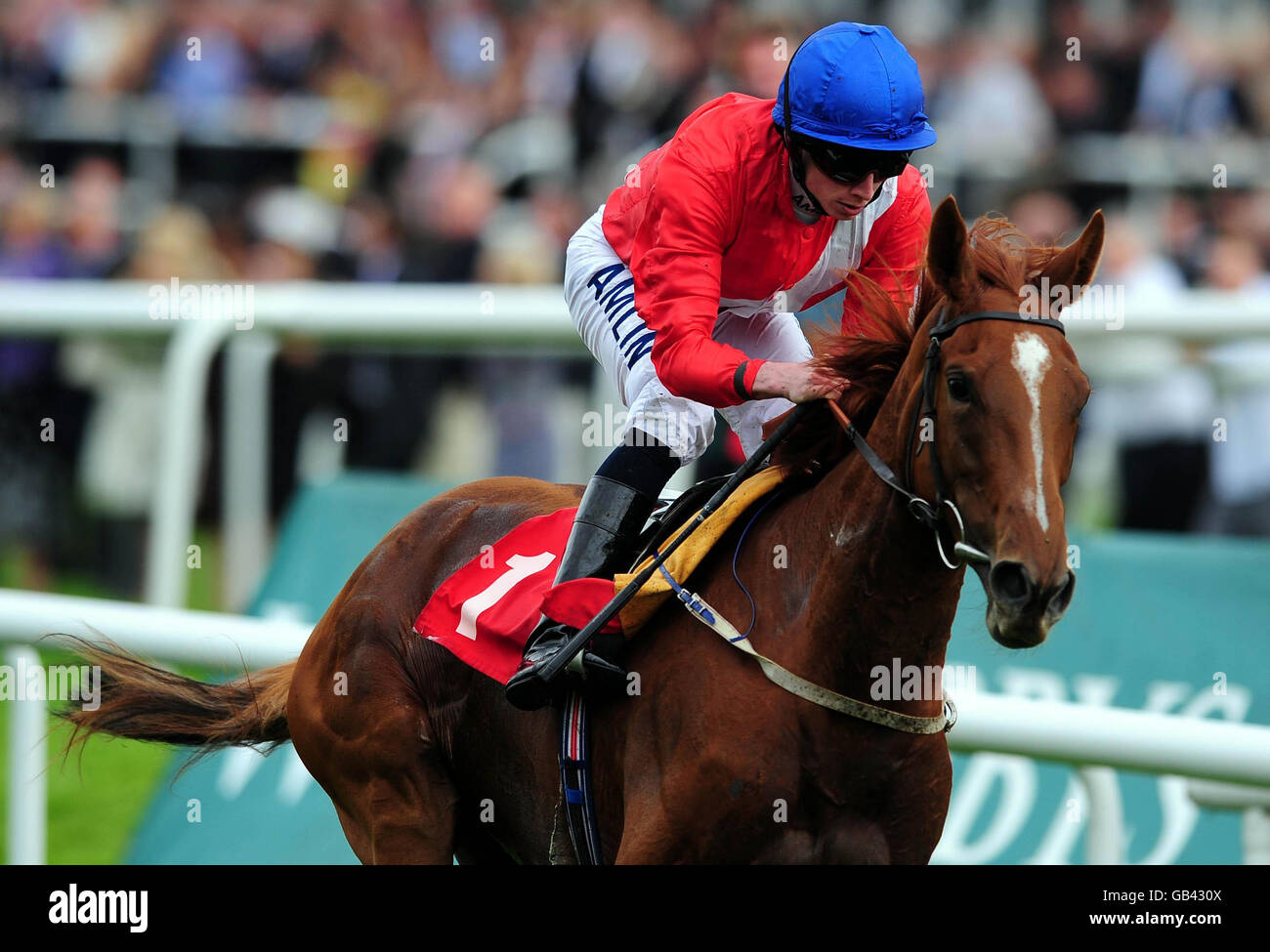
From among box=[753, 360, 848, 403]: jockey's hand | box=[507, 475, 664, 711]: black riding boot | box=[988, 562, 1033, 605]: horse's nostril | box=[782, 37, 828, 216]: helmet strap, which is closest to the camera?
box=[988, 562, 1033, 605]: horse's nostril

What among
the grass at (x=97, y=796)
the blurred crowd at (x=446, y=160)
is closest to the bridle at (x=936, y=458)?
the grass at (x=97, y=796)

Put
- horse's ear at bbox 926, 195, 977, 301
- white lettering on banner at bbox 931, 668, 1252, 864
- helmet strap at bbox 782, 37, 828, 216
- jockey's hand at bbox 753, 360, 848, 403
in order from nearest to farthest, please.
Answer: horse's ear at bbox 926, 195, 977, 301
jockey's hand at bbox 753, 360, 848, 403
helmet strap at bbox 782, 37, 828, 216
white lettering on banner at bbox 931, 668, 1252, 864

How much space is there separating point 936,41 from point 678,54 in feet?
7.52

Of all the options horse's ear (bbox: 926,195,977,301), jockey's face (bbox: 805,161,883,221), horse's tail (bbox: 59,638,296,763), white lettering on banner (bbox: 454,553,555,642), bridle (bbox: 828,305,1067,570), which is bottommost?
horse's tail (bbox: 59,638,296,763)

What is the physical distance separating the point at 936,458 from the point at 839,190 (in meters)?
0.62

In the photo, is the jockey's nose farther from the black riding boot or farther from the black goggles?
the black riding boot

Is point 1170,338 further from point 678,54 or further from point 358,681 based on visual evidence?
point 678,54

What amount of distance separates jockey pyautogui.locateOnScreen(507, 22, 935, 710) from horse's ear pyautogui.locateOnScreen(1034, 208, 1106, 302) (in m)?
0.27

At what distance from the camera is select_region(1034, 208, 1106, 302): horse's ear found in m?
3.08

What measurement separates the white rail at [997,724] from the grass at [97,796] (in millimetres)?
692

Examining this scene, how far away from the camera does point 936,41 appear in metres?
12.1

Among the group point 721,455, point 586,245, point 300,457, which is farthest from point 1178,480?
point 586,245

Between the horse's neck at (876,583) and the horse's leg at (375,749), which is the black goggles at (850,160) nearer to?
the horse's neck at (876,583)

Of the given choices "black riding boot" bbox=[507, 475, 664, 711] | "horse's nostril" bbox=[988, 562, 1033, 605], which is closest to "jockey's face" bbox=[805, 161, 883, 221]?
"black riding boot" bbox=[507, 475, 664, 711]
